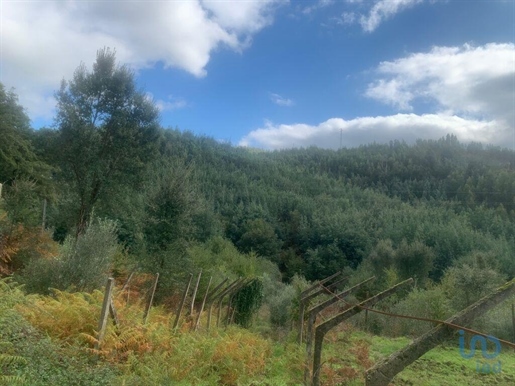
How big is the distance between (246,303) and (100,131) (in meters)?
9.98

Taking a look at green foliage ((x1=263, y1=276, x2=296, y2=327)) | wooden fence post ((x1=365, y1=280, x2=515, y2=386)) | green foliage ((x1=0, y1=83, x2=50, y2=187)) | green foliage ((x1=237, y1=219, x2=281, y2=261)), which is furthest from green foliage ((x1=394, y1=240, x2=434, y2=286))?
wooden fence post ((x1=365, y1=280, x2=515, y2=386))

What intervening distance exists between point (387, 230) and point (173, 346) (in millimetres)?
49241

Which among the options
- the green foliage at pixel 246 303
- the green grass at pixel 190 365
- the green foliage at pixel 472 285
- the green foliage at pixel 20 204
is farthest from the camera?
the green foliage at pixel 246 303

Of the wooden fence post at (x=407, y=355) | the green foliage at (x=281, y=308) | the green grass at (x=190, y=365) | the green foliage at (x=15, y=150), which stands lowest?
the green foliage at (x=281, y=308)

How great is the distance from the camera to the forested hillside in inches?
612

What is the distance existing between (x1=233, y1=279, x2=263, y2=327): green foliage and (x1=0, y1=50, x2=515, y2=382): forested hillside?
2.05 m

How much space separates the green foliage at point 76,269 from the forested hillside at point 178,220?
0.12 feet

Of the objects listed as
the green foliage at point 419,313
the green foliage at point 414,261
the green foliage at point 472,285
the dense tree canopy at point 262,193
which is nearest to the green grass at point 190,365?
the green foliage at point 419,313

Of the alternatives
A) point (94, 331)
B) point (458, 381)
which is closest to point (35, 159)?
point (94, 331)

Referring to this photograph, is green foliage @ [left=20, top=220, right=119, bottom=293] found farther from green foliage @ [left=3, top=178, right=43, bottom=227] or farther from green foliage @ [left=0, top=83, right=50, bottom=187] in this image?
A: green foliage @ [left=0, top=83, right=50, bottom=187]

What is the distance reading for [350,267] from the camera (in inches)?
1868

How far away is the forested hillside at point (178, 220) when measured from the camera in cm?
1555

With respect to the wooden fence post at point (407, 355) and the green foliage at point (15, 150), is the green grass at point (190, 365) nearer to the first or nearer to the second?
the wooden fence post at point (407, 355)

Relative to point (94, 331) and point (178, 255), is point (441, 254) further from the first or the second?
point (94, 331)
